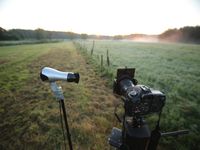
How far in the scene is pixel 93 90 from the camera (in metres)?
7.44

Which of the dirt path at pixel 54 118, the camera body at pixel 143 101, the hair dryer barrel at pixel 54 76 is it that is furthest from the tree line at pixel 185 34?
the hair dryer barrel at pixel 54 76

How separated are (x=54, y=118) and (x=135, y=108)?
152 inches

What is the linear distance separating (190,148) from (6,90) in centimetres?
764

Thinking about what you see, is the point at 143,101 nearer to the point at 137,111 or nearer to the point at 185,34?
the point at 137,111

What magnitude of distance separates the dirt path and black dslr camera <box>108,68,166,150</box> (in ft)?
6.00

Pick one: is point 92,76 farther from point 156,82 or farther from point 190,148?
point 190,148

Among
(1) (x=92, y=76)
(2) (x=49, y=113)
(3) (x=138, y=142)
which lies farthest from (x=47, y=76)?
(1) (x=92, y=76)

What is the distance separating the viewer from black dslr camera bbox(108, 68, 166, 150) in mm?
1653

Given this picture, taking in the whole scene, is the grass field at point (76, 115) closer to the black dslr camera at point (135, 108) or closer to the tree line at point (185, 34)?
the black dslr camera at point (135, 108)

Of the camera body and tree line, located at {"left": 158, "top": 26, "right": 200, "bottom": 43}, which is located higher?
the camera body

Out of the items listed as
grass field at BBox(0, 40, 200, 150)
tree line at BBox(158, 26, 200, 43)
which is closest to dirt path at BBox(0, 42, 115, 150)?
grass field at BBox(0, 40, 200, 150)

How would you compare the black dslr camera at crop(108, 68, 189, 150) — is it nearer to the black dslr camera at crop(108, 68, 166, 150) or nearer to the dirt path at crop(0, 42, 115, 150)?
the black dslr camera at crop(108, 68, 166, 150)

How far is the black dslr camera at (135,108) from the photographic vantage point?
165cm

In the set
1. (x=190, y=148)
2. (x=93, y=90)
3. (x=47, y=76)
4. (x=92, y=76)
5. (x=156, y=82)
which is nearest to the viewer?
(x=47, y=76)
